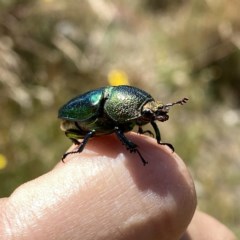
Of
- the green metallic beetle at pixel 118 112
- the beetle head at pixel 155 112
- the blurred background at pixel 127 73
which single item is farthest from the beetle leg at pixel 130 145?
the blurred background at pixel 127 73

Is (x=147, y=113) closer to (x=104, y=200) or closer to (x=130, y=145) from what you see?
(x=130, y=145)

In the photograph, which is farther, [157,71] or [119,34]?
[119,34]

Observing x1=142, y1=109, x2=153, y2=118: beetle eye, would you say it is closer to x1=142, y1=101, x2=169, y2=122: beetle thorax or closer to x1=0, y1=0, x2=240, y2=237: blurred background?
x1=142, y1=101, x2=169, y2=122: beetle thorax

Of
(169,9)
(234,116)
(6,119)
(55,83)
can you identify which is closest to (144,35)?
(169,9)

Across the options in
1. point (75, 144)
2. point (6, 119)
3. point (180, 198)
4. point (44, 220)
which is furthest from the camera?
point (6, 119)

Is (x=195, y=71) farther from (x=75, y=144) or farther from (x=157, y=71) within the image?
(x=75, y=144)

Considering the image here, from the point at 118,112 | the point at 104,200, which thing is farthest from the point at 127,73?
Answer: the point at 104,200
